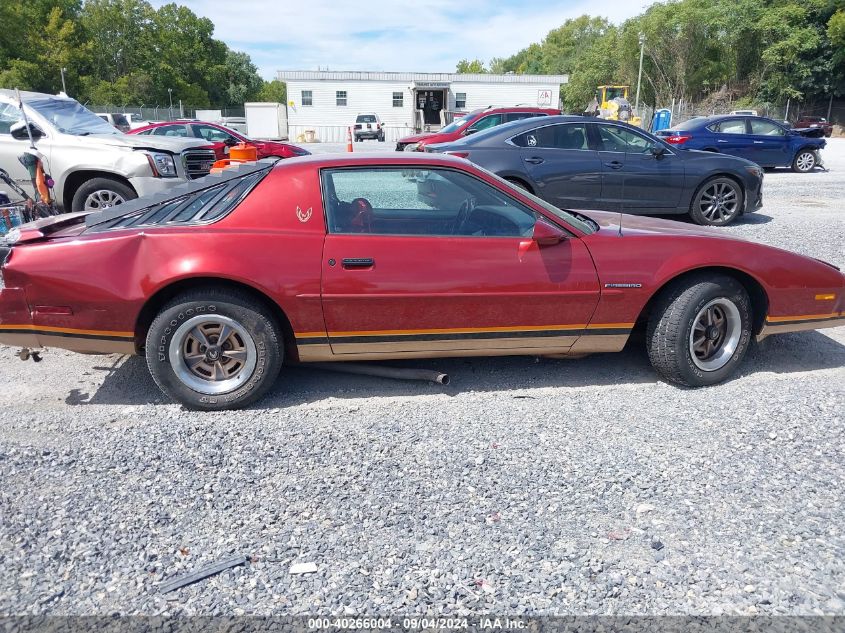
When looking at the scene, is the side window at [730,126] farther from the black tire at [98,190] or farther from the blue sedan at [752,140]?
the black tire at [98,190]

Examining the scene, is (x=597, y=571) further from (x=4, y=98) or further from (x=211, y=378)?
(x=4, y=98)

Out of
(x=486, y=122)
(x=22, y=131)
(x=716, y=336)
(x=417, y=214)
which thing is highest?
(x=486, y=122)

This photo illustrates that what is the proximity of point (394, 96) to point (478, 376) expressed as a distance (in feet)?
137

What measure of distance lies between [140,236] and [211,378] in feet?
2.86

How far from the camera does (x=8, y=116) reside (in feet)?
25.9

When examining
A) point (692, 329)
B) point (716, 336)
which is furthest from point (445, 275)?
point (716, 336)

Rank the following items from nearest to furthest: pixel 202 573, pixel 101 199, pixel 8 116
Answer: pixel 202 573 → pixel 101 199 → pixel 8 116

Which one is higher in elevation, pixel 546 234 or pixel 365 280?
pixel 546 234

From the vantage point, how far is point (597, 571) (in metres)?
2.31

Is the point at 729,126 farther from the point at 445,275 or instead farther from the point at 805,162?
the point at 445,275

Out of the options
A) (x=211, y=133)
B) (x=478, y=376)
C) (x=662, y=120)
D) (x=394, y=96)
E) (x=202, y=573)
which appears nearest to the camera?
(x=202, y=573)

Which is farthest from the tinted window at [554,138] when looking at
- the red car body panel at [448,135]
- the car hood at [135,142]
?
the car hood at [135,142]

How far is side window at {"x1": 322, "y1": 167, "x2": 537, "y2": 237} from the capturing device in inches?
142

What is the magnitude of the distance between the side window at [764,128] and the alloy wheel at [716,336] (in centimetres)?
1385
